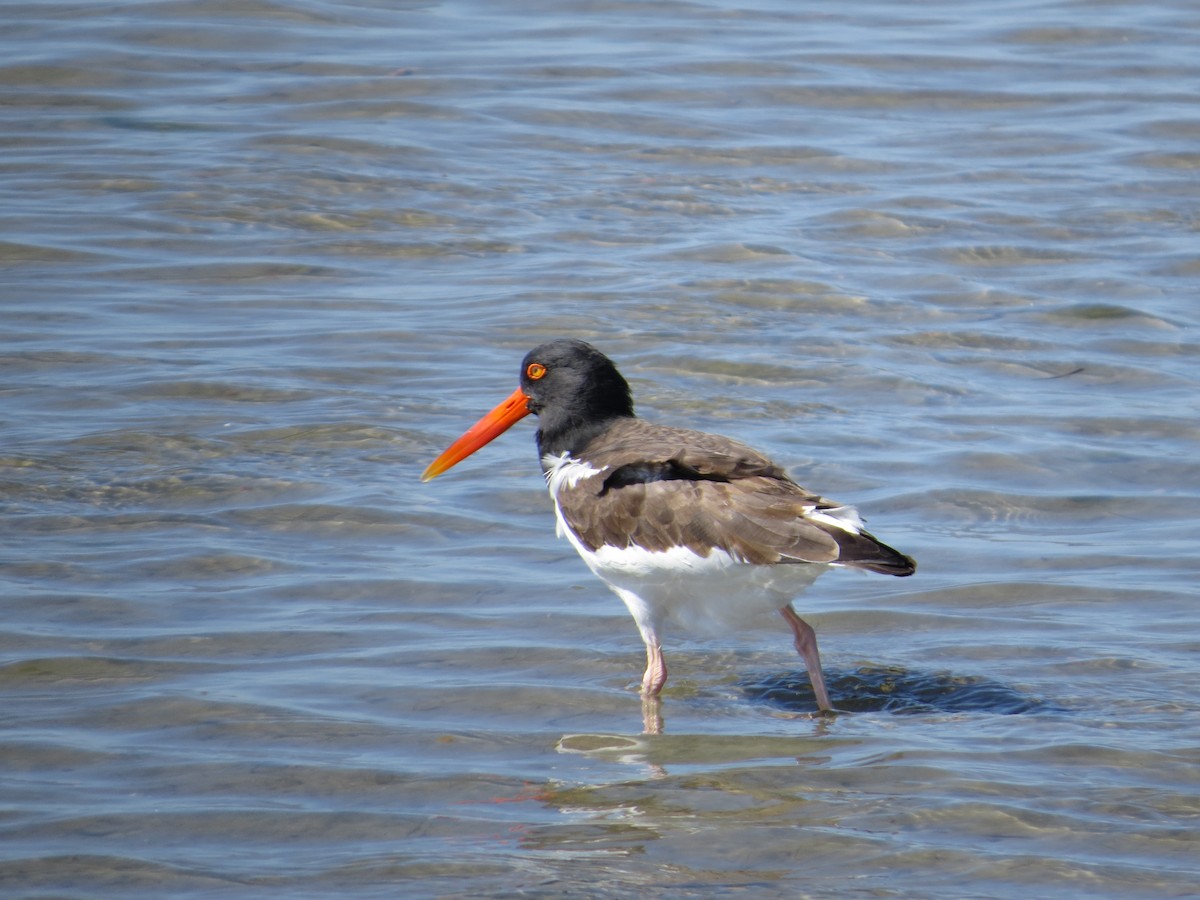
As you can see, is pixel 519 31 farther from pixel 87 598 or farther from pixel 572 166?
pixel 87 598

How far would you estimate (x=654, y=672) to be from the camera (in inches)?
221

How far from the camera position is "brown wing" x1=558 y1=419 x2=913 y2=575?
206 inches

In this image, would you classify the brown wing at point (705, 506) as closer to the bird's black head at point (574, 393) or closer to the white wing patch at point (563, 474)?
the white wing patch at point (563, 474)

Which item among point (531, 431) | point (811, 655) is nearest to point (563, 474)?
point (811, 655)

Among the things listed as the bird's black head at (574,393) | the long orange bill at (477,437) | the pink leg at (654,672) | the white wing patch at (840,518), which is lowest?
the pink leg at (654,672)

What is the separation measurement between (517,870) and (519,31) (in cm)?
1168

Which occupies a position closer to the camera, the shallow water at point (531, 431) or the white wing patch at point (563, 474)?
the shallow water at point (531, 431)

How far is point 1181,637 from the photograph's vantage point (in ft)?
19.6

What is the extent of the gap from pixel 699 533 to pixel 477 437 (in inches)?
70.8

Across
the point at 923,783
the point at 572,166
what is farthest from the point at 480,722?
the point at 572,166

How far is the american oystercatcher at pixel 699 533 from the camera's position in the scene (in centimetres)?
529

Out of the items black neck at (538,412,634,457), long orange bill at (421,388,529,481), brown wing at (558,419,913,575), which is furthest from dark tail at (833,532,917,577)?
long orange bill at (421,388,529,481)

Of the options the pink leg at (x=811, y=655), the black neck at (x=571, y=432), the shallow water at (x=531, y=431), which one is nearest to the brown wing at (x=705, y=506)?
the black neck at (x=571, y=432)

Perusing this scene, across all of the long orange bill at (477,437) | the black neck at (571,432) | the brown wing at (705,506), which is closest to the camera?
the brown wing at (705,506)
